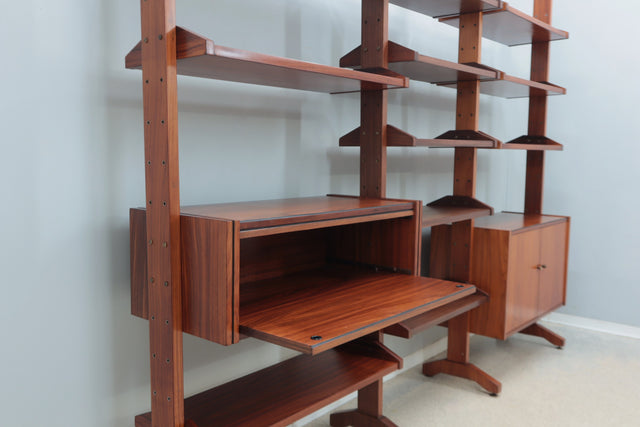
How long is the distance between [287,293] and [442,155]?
1.64 m

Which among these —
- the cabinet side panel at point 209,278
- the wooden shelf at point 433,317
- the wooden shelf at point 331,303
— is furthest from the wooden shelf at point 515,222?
the cabinet side panel at point 209,278

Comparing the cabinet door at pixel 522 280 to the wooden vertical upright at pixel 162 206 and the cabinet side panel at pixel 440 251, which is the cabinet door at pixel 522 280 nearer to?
the cabinet side panel at pixel 440 251

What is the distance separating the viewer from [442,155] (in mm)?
3000

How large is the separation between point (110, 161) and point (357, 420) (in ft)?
4.40

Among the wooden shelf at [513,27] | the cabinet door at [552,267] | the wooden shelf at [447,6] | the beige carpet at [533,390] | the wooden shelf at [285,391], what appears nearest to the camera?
the wooden shelf at [285,391]

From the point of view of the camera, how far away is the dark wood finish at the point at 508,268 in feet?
8.43

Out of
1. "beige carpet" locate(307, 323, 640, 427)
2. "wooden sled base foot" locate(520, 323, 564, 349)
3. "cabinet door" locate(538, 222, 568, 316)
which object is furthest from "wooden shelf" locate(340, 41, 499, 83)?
"wooden sled base foot" locate(520, 323, 564, 349)

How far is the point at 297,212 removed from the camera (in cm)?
151

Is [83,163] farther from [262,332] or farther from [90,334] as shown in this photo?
[262,332]

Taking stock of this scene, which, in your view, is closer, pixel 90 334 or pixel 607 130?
pixel 90 334

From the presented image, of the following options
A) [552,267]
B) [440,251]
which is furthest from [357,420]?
[552,267]

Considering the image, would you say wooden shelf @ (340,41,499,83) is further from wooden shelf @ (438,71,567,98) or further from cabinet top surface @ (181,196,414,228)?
cabinet top surface @ (181,196,414,228)

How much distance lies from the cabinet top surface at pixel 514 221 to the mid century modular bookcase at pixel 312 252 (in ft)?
0.12

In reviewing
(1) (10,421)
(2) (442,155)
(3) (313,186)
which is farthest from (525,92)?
(1) (10,421)
